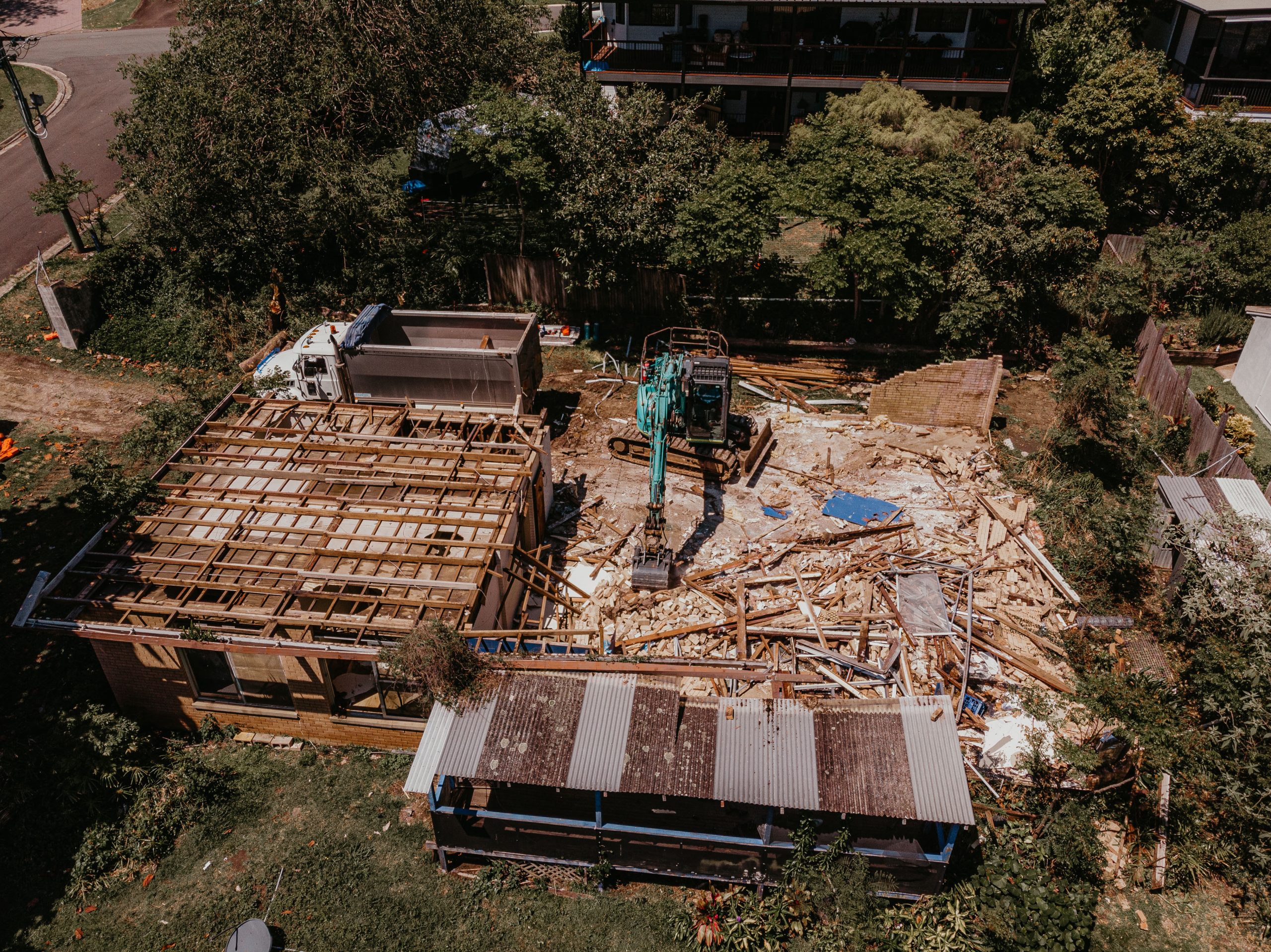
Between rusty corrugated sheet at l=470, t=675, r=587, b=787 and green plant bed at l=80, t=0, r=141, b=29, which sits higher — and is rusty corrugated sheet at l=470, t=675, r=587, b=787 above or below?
below

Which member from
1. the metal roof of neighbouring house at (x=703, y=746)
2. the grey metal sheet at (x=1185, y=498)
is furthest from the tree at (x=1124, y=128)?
the metal roof of neighbouring house at (x=703, y=746)

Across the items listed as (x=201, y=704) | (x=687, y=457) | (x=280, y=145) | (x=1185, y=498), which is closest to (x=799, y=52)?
(x=280, y=145)

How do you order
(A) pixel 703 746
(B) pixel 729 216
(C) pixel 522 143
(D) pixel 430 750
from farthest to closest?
(C) pixel 522 143
(B) pixel 729 216
(D) pixel 430 750
(A) pixel 703 746

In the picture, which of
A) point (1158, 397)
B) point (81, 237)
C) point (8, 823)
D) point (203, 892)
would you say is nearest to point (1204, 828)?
point (1158, 397)

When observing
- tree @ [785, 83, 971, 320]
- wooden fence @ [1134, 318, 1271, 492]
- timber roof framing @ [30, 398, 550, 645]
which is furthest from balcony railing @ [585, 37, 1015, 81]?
timber roof framing @ [30, 398, 550, 645]

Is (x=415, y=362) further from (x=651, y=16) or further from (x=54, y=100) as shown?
(x=54, y=100)

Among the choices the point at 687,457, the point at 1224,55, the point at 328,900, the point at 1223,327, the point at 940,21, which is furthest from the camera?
the point at 940,21

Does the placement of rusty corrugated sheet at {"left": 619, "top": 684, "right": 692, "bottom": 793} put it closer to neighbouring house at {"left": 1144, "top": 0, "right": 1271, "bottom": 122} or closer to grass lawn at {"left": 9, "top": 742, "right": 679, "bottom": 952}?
grass lawn at {"left": 9, "top": 742, "right": 679, "bottom": 952}
